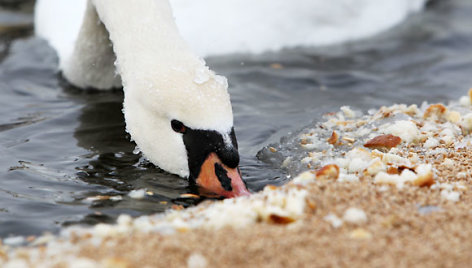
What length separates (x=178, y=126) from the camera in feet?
15.4

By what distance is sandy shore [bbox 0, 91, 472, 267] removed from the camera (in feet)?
10.5

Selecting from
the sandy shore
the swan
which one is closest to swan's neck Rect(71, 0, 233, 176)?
the swan

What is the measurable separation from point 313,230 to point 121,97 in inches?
170

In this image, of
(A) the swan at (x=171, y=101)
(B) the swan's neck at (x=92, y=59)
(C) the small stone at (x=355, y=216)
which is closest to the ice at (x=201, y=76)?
(A) the swan at (x=171, y=101)

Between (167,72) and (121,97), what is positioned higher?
(167,72)

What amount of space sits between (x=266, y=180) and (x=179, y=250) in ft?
6.53

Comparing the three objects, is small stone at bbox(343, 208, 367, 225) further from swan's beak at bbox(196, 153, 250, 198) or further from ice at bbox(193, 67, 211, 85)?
ice at bbox(193, 67, 211, 85)

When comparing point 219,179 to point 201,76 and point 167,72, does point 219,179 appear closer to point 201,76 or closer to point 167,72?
point 201,76

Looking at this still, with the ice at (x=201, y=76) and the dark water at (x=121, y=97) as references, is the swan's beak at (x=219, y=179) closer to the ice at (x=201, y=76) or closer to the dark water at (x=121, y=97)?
the dark water at (x=121, y=97)

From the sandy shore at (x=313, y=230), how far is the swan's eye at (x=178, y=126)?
51cm

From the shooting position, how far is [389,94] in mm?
7828

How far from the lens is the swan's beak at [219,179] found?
14.9ft

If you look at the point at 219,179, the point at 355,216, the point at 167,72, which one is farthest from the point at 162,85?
the point at 355,216

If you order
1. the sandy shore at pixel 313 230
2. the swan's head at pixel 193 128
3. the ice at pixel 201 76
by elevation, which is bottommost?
the sandy shore at pixel 313 230
